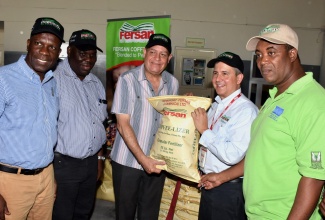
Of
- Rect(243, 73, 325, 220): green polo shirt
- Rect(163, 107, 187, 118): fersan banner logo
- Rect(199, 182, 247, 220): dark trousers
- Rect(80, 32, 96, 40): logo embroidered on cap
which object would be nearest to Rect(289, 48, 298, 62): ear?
Rect(243, 73, 325, 220): green polo shirt

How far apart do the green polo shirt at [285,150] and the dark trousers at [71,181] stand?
4.37 feet

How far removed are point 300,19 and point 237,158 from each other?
5.99 m

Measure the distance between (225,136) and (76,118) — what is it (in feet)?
3.68

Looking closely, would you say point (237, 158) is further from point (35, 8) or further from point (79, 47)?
point (35, 8)

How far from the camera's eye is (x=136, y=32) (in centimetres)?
383

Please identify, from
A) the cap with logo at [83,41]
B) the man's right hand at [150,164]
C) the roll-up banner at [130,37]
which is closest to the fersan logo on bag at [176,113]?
the man's right hand at [150,164]

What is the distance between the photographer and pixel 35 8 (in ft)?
21.5

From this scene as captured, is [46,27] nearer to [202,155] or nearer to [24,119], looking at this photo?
[24,119]

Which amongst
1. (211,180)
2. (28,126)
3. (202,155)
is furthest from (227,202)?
(28,126)

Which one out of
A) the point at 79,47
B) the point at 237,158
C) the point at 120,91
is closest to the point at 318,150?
the point at 237,158

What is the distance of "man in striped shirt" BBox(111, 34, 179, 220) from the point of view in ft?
7.55

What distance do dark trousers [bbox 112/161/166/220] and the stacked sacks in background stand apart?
0.15 meters

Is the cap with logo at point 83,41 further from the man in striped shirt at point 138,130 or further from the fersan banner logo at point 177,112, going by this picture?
the fersan banner logo at point 177,112

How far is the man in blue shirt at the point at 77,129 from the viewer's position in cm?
230
